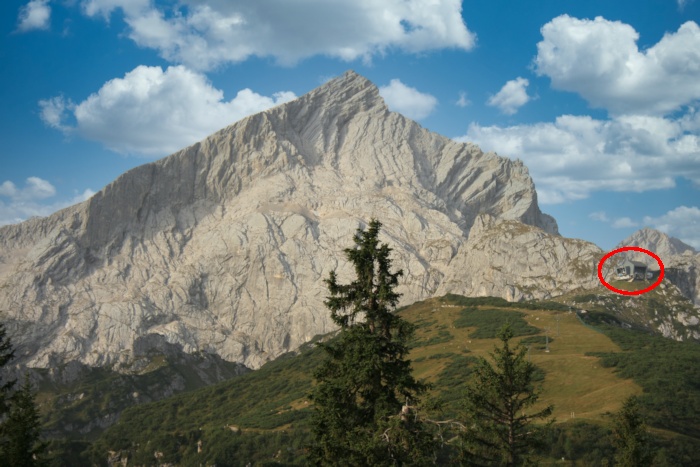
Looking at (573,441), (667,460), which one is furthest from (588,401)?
(667,460)

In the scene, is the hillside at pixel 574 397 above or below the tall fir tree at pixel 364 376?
below

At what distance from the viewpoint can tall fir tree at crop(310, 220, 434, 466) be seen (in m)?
33.1

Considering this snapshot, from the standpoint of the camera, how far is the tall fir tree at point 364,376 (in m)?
33.1

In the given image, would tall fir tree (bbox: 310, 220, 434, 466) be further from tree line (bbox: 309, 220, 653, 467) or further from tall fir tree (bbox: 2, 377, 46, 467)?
tall fir tree (bbox: 2, 377, 46, 467)

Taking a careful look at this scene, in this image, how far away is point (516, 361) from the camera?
1967 inches

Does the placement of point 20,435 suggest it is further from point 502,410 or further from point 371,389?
point 502,410

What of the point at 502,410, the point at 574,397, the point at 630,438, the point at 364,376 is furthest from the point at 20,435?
the point at 574,397

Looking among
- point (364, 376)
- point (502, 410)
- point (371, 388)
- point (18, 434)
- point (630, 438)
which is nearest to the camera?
point (364, 376)

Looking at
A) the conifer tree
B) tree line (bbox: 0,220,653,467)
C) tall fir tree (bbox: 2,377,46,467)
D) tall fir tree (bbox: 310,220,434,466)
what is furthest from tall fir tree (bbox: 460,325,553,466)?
tall fir tree (bbox: 2,377,46,467)

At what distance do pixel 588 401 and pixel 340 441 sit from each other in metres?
117

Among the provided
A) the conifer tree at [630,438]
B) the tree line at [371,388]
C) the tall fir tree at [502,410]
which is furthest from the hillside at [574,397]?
the tree line at [371,388]

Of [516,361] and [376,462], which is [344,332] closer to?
[376,462]

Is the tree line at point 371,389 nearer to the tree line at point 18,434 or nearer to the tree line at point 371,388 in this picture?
the tree line at point 371,388

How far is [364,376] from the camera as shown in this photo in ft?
110
